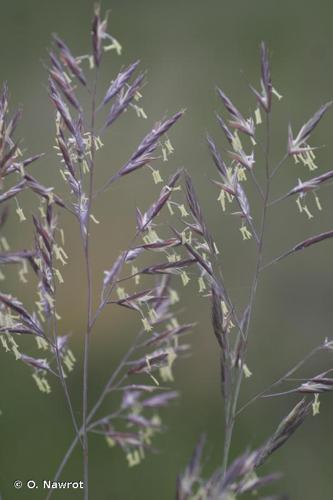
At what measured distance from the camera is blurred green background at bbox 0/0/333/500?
1.10 meters

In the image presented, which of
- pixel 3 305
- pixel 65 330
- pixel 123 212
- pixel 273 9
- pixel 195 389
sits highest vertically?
pixel 273 9

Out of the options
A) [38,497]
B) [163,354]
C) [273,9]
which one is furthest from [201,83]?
[163,354]

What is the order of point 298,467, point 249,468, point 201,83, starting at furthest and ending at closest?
point 201,83 < point 298,467 < point 249,468

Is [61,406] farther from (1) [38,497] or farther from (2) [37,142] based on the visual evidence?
(2) [37,142]

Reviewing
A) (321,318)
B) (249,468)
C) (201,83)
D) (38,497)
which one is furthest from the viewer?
(201,83)

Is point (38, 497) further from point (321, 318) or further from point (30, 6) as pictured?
point (30, 6)

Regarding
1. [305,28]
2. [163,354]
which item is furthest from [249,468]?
[305,28]

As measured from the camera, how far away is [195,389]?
123cm

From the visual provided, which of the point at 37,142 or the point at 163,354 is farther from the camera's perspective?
the point at 37,142

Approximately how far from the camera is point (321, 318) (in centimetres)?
133

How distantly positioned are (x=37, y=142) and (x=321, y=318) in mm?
599

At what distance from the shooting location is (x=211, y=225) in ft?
4.50

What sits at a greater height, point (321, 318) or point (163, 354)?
point (163, 354)

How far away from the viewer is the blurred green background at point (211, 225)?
3.61ft
